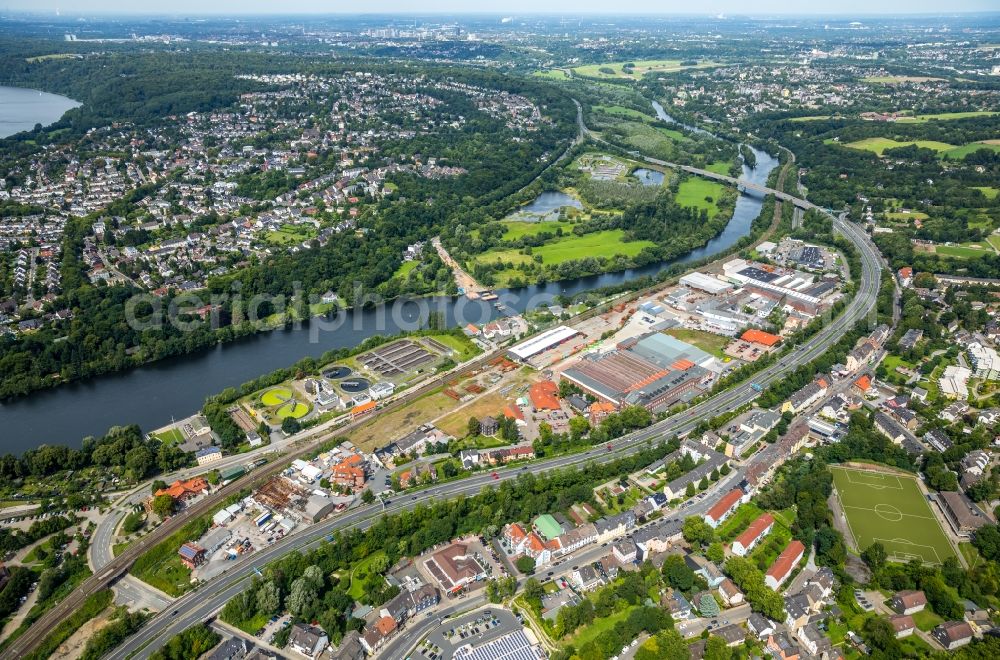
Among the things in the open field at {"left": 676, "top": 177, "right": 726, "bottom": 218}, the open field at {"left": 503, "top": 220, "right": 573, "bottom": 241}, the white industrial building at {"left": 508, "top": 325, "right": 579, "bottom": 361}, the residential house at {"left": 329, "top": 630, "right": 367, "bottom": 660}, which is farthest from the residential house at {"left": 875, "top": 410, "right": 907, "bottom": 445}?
the open field at {"left": 676, "top": 177, "right": 726, "bottom": 218}

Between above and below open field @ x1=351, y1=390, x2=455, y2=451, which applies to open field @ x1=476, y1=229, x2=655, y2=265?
above

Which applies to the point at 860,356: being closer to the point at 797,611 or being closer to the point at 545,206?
the point at 797,611

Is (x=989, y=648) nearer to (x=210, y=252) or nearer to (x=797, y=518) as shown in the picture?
(x=797, y=518)

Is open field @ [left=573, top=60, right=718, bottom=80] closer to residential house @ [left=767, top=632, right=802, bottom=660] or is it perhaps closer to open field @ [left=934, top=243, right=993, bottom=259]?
open field @ [left=934, top=243, right=993, bottom=259]

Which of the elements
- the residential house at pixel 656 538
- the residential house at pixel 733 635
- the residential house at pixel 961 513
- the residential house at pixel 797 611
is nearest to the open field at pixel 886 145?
the residential house at pixel 961 513

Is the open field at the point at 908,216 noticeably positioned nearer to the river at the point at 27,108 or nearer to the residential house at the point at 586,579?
the residential house at the point at 586,579
